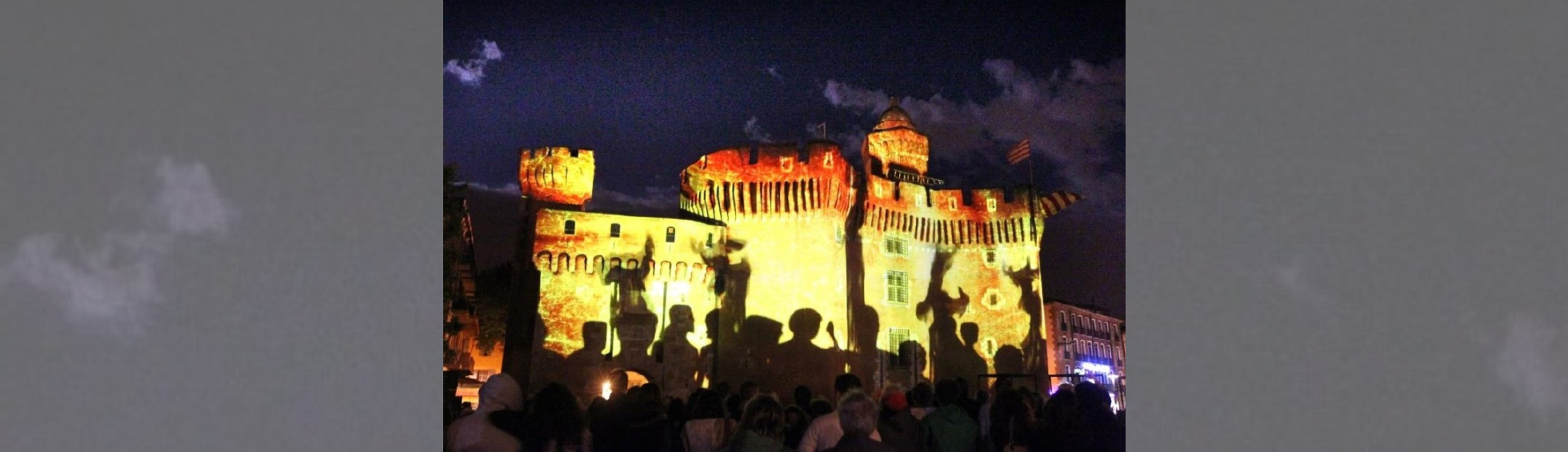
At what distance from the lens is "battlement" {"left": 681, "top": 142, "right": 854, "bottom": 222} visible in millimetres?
15484

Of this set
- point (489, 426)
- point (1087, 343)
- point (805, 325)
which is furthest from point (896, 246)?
point (489, 426)

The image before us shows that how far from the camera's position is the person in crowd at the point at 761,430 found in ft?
13.4

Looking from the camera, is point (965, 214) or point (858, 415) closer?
point (858, 415)

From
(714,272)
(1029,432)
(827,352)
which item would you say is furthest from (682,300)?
(1029,432)

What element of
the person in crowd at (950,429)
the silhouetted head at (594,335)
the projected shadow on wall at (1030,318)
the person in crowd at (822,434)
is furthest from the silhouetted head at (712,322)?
the person in crowd at (822,434)

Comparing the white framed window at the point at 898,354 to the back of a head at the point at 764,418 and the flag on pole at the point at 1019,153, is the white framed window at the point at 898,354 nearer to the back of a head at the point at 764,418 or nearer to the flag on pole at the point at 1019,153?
the flag on pole at the point at 1019,153

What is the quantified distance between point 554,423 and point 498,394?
0.23m

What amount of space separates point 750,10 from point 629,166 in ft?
10.1

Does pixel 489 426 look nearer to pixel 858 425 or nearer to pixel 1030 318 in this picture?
pixel 858 425

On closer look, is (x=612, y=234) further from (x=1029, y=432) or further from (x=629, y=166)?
(x=1029, y=432)

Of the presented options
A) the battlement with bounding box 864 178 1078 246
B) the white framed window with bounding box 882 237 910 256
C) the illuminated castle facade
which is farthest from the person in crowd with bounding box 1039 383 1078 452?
the battlement with bounding box 864 178 1078 246

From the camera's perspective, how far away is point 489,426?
3.99 m

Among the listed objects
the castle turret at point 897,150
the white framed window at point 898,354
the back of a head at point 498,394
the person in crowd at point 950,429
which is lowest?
the person in crowd at point 950,429

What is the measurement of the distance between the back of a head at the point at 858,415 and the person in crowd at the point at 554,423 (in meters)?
0.98
